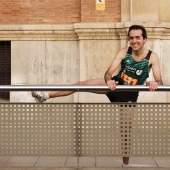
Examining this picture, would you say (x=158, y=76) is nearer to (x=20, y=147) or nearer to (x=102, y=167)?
(x=102, y=167)

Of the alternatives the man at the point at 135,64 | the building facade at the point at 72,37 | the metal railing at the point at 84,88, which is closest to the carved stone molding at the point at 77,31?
the building facade at the point at 72,37

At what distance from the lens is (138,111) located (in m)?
5.51

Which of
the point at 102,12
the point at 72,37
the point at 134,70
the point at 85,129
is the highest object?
the point at 102,12

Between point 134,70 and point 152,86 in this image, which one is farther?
point 134,70

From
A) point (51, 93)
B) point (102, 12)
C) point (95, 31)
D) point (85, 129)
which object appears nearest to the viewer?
point (85, 129)

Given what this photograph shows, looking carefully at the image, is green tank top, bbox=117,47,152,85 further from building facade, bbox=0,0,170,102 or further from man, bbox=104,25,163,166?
building facade, bbox=0,0,170,102

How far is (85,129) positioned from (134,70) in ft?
3.51

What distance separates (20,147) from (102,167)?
3.84 feet

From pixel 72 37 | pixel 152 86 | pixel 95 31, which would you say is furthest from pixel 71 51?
pixel 152 86

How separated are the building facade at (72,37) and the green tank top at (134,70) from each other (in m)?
5.65

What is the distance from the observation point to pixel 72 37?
39.3ft

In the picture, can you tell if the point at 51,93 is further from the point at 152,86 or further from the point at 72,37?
the point at 72,37

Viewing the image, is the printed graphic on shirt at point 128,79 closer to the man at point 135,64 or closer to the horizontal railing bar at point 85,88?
the man at point 135,64

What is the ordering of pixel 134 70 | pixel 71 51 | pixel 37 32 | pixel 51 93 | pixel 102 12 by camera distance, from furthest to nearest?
pixel 71 51 → pixel 37 32 → pixel 102 12 → pixel 51 93 → pixel 134 70
